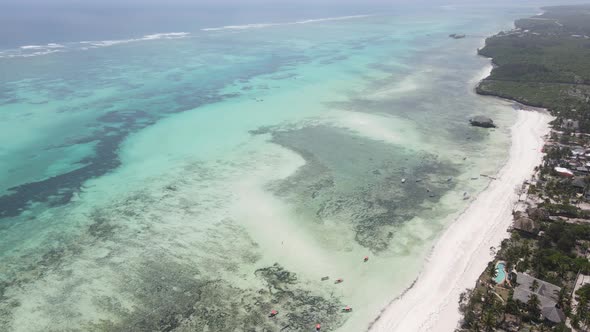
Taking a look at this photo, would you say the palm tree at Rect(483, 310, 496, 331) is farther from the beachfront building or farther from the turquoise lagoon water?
the turquoise lagoon water

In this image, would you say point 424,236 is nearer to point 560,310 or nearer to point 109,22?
point 560,310

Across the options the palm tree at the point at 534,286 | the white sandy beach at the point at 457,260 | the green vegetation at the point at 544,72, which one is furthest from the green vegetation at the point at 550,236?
the white sandy beach at the point at 457,260

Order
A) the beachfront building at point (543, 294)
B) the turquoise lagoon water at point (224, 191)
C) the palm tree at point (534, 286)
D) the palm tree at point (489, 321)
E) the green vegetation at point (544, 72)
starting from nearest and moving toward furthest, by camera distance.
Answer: the palm tree at point (489, 321)
the beachfront building at point (543, 294)
the palm tree at point (534, 286)
the turquoise lagoon water at point (224, 191)
the green vegetation at point (544, 72)

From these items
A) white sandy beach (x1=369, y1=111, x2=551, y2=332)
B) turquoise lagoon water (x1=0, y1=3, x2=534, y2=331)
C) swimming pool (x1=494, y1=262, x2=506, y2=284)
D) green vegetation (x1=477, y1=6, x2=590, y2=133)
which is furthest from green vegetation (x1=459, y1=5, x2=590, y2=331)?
turquoise lagoon water (x1=0, y1=3, x2=534, y2=331)

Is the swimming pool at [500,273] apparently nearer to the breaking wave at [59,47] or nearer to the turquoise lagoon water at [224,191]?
the turquoise lagoon water at [224,191]

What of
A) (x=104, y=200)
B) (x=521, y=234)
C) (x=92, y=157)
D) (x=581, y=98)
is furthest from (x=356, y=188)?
(x=581, y=98)

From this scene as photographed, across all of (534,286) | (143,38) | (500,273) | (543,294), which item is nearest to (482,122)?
(500,273)
